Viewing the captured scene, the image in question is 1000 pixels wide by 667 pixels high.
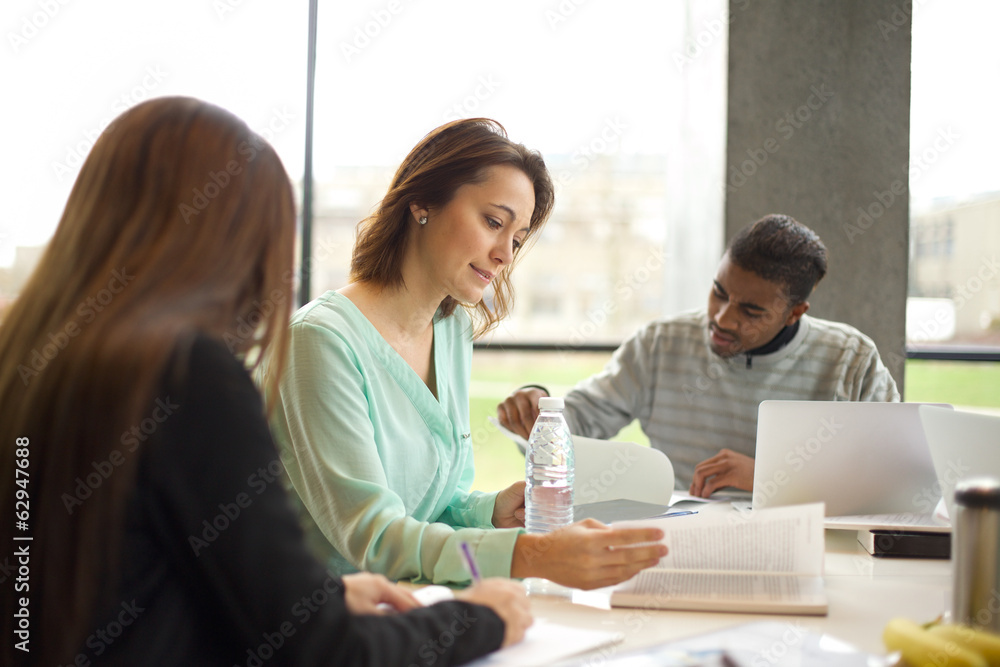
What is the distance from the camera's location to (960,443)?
1138mm

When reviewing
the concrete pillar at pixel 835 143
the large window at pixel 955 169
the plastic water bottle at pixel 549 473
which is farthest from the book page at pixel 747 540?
the large window at pixel 955 169

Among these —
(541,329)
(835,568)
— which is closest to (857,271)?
(835,568)

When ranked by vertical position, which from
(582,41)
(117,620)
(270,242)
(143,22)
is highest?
(582,41)

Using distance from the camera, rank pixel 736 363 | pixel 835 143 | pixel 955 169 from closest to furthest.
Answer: pixel 736 363 → pixel 835 143 → pixel 955 169

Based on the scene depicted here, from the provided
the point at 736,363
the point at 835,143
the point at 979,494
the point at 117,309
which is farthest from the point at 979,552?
the point at 835,143

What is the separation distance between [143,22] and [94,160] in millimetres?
2608

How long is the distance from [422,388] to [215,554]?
2.65 feet

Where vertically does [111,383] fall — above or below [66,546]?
above

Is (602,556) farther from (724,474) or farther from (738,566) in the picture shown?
(724,474)

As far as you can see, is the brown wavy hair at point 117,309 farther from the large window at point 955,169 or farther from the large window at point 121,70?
the large window at point 955,169

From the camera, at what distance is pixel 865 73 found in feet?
8.81

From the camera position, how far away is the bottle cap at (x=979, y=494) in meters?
0.78

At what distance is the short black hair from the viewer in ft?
6.68

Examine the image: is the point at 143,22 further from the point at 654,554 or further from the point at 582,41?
the point at 654,554
